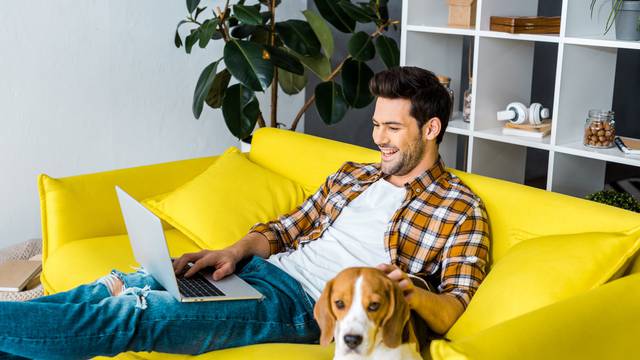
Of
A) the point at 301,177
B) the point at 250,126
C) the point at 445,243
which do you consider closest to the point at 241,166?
the point at 301,177

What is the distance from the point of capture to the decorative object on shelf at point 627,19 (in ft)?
8.53

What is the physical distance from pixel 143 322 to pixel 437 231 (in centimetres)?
79

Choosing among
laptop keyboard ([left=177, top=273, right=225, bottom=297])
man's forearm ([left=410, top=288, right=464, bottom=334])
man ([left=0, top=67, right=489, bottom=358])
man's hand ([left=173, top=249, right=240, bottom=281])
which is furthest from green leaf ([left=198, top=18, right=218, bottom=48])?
man's forearm ([left=410, top=288, right=464, bottom=334])

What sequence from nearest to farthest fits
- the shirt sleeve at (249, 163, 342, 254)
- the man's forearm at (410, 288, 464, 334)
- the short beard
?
the man's forearm at (410, 288, 464, 334), the short beard, the shirt sleeve at (249, 163, 342, 254)

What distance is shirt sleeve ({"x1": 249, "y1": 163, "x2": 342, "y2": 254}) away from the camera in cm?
253

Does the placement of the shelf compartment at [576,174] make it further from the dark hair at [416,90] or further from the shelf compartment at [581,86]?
the dark hair at [416,90]

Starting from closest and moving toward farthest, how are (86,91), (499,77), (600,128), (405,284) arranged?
(405,284) → (600,128) → (499,77) → (86,91)

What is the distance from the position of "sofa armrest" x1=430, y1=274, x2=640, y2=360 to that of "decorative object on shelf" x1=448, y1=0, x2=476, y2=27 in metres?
1.60

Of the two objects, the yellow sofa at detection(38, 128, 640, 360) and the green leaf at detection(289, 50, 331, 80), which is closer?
the yellow sofa at detection(38, 128, 640, 360)

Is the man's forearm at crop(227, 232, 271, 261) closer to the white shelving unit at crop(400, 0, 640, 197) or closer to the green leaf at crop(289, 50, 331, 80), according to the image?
the white shelving unit at crop(400, 0, 640, 197)

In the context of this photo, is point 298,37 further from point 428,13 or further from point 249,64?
point 428,13

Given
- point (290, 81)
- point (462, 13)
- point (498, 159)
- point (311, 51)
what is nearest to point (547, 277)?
point (498, 159)

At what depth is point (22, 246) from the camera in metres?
3.79

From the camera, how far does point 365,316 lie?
5.44 feet
